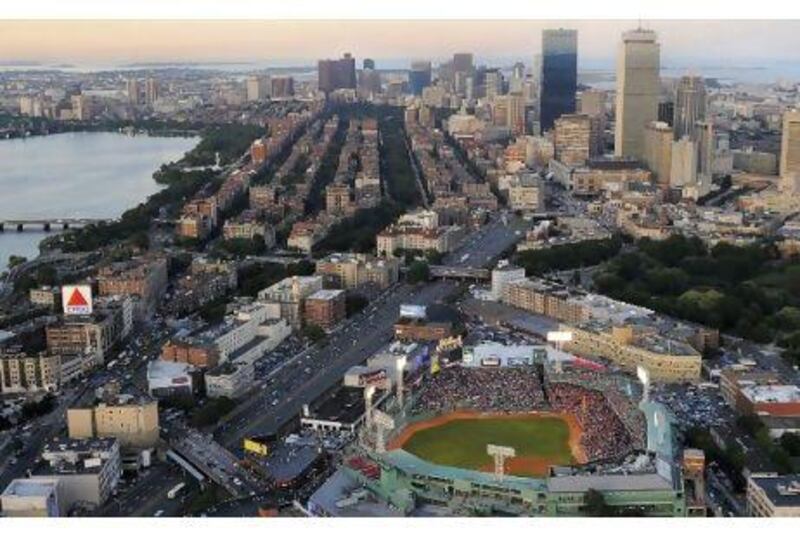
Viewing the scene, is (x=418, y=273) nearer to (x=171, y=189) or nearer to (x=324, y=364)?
(x=324, y=364)

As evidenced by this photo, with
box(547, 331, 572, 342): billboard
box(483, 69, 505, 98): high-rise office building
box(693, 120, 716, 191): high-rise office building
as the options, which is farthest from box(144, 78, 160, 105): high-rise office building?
box(547, 331, 572, 342): billboard

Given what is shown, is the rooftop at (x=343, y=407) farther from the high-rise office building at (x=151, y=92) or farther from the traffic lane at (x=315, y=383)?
the high-rise office building at (x=151, y=92)

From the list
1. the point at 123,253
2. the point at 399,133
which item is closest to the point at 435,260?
the point at 123,253

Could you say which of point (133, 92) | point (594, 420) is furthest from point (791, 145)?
point (133, 92)

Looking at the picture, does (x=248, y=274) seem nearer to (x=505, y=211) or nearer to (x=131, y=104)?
(x=505, y=211)

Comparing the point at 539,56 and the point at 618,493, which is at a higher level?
the point at 539,56

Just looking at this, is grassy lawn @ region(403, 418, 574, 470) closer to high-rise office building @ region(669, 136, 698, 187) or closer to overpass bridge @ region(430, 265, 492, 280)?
overpass bridge @ region(430, 265, 492, 280)
